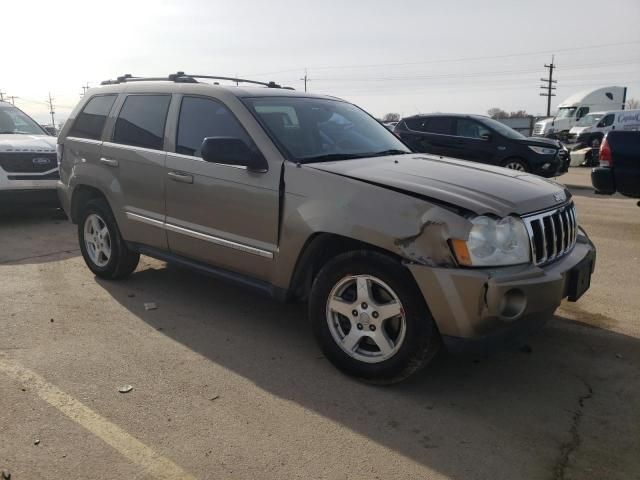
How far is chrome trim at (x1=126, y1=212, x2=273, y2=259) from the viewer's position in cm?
395

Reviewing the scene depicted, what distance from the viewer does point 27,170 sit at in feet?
27.8

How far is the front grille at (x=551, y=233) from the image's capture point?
3.30 meters

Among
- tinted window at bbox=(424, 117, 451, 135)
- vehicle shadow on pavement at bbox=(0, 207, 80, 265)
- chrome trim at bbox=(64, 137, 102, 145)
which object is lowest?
vehicle shadow on pavement at bbox=(0, 207, 80, 265)

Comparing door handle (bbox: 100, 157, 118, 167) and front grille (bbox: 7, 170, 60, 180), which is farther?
front grille (bbox: 7, 170, 60, 180)

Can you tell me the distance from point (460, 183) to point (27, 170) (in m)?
7.27

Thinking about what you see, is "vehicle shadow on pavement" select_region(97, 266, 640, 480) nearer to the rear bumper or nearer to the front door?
the front door

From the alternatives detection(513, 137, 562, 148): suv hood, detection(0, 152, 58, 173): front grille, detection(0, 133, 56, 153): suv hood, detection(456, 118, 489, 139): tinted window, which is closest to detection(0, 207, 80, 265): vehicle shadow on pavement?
detection(0, 152, 58, 173): front grille

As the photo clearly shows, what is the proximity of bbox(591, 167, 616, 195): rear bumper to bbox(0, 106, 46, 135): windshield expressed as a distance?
8642 millimetres

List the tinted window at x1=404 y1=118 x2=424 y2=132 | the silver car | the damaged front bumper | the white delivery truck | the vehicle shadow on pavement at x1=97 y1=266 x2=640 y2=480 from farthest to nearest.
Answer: the white delivery truck → the tinted window at x1=404 y1=118 x2=424 y2=132 → the silver car → the damaged front bumper → the vehicle shadow on pavement at x1=97 y1=266 x2=640 y2=480

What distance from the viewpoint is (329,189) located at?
140 inches

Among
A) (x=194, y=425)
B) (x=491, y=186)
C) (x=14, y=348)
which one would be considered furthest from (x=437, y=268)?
(x=14, y=348)

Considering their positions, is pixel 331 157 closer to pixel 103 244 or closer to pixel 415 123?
pixel 103 244

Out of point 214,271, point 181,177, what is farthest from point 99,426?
point 181,177

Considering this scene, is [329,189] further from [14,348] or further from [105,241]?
[105,241]
